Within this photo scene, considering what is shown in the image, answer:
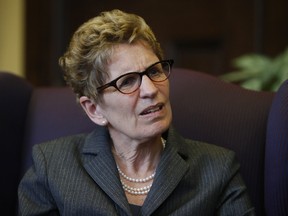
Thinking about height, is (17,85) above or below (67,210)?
above

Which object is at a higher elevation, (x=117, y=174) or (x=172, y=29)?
(x=172, y=29)

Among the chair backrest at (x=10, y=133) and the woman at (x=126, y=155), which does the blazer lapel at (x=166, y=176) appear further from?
the chair backrest at (x=10, y=133)

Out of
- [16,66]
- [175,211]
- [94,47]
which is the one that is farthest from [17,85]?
[16,66]

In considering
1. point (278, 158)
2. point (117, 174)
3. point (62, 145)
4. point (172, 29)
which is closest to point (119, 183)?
point (117, 174)

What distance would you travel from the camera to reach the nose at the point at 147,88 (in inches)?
60.0

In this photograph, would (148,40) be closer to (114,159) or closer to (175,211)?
(114,159)

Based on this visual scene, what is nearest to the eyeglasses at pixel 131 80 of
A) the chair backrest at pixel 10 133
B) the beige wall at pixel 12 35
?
the chair backrest at pixel 10 133

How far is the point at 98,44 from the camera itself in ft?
5.14

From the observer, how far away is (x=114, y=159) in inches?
65.8

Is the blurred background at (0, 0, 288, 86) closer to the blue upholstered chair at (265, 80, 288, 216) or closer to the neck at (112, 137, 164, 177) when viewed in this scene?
the blue upholstered chair at (265, 80, 288, 216)

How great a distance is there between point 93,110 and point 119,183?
0.24 meters

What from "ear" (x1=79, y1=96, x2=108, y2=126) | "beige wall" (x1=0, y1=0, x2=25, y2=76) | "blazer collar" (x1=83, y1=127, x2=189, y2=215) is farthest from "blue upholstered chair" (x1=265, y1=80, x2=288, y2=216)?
"beige wall" (x1=0, y1=0, x2=25, y2=76)

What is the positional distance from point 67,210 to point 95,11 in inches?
96.6

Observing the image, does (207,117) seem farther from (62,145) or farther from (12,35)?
(12,35)
